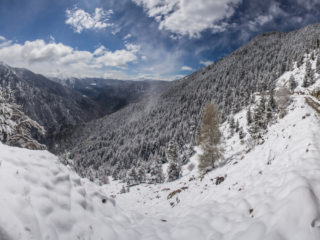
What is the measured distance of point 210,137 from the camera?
1962cm

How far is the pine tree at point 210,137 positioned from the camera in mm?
19391

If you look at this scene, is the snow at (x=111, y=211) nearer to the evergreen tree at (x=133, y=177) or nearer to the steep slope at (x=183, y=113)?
the evergreen tree at (x=133, y=177)

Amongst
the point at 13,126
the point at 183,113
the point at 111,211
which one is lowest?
the point at 111,211

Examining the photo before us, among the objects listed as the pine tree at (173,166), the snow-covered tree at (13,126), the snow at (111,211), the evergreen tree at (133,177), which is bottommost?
the evergreen tree at (133,177)

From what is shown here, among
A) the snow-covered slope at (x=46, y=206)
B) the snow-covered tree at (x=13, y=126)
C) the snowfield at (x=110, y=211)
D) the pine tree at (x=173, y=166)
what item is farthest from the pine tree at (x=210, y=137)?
the pine tree at (x=173, y=166)

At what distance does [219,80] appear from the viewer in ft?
553

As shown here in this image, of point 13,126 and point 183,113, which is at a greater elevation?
point 183,113

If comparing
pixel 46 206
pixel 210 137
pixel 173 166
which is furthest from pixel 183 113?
pixel 46 206

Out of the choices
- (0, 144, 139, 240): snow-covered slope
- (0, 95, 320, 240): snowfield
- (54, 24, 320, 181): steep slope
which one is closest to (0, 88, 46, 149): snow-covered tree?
(0, 95, 320, 240): snowfield

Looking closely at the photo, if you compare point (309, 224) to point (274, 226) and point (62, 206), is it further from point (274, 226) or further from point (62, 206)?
point (62, 206)

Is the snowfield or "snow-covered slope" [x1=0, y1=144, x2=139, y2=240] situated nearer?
"snow-covered slope" [x1=0, y1=144, x2=139, y2=240]

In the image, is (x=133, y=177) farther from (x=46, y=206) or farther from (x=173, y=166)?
(x=46, y=206)

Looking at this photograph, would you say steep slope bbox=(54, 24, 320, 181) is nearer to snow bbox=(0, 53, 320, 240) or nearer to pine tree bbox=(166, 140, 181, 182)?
pine tree bbox=(166, 140, 181, 182)

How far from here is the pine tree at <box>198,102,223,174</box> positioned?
1939 centimetres
